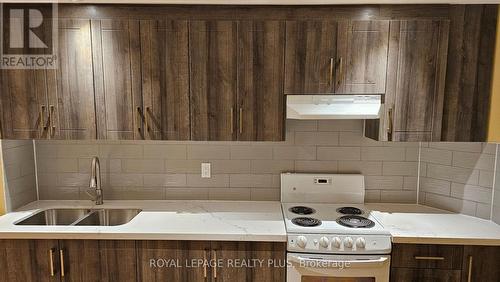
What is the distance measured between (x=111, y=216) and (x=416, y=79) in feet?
7.44

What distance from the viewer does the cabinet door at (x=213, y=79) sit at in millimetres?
2061

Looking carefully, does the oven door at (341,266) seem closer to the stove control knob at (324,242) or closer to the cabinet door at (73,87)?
the stove control knob at (324,242)

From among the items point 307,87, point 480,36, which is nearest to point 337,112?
point 307,87

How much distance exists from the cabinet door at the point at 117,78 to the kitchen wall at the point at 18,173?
696 mm

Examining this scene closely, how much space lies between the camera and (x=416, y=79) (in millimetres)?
2037

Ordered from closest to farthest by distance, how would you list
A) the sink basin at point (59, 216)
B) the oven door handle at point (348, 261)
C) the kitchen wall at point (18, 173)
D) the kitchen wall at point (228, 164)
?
the oven door handle at point (348, 261)
the kitchen wall at point (18, 173)
the sink basin at point (59, 216)
the kitchen wall at point (228, 164)

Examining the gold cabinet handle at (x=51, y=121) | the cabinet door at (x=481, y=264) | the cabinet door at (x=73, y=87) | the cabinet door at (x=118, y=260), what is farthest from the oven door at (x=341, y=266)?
the gold cabinet handle at (x=51, y=121)

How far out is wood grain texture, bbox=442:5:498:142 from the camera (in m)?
1.99

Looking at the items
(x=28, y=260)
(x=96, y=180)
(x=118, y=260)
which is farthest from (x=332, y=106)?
(x=28, y=260)

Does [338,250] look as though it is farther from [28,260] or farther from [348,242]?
[28,260]

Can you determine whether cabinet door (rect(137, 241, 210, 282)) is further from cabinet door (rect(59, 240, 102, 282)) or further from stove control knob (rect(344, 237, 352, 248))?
stove control knob (rect(344, 237, 352, 248))

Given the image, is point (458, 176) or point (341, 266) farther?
point (458, 176)

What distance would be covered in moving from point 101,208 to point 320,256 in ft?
5.15

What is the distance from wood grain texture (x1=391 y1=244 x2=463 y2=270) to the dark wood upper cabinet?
65cm
